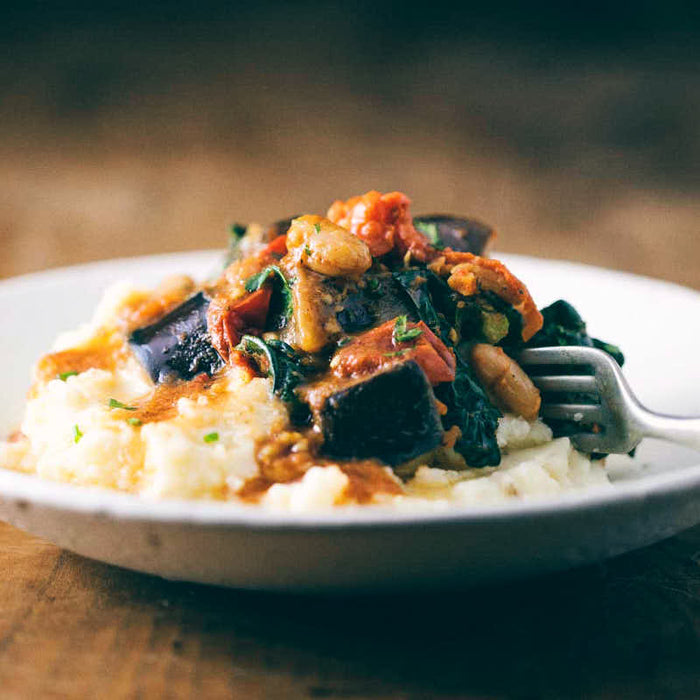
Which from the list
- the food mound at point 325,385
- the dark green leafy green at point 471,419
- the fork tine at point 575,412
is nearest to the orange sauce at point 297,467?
the food mound at point 325,385

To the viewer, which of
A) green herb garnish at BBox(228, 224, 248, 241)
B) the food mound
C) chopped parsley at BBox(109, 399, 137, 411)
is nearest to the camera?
the food mound

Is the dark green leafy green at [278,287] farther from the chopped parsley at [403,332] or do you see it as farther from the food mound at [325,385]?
the chopped parsley at [403,332]

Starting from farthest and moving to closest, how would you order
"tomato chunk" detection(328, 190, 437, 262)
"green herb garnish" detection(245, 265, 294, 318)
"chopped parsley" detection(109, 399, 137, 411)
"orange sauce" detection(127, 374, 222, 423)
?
"tomato chunk" detection(328, 190, 437, 262)
"green herb garnish" detection(245, 265, 294, 318)
"chopped parsley" detection(109, 399, 137, 411)
"orange sauce" detection(127, 374, 222, 423)

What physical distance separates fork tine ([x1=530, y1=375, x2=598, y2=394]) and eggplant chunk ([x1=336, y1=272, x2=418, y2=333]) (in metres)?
0.98

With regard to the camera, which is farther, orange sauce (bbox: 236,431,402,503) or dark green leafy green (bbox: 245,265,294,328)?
dark green leafy green (bbox: 245,265,294,328)

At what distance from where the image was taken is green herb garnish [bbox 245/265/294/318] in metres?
5.50

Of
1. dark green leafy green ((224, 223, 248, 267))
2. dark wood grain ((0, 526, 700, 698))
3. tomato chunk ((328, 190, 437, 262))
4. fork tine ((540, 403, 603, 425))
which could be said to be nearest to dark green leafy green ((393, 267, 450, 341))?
tomato chunk ((328, 190, 437, 262))

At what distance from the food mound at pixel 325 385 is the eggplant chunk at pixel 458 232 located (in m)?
0.05

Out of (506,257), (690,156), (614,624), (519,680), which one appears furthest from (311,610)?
(690,156)

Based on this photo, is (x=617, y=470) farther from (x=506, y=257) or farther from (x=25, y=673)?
(x=25, y=673)

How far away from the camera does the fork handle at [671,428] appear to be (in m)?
4.91

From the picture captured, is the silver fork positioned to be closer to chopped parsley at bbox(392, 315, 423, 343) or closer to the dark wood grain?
the dark wood grain

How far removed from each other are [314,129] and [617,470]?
10216mm

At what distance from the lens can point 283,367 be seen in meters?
5.25
